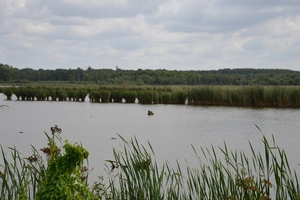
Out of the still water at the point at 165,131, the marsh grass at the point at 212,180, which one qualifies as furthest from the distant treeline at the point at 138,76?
the marsh grass at the point at 212,180

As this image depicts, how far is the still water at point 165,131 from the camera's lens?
426 inches

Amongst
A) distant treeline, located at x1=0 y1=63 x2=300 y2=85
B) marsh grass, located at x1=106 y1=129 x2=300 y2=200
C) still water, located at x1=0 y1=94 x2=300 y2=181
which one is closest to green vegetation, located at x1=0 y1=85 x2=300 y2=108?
still water, located at x1=0 y1=94 x2=300 y2=181

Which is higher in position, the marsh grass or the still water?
the marsh grass

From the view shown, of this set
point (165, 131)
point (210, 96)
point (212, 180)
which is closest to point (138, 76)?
point (210, 96)

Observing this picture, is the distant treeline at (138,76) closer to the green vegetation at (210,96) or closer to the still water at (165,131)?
the green vegetation at (210,96)

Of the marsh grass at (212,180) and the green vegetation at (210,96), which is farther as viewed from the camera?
the green vegetation at (210,96)

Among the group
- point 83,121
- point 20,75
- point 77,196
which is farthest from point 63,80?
point 77,196

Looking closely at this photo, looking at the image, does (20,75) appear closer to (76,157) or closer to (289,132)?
(289,132)

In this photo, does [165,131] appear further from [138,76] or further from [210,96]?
[138,76]

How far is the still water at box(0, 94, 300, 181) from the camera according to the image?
10.8 meters

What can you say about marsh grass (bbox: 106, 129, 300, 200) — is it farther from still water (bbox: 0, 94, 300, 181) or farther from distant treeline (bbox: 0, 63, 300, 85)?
distant treeline (bbox: 0, 63, 300, 85)

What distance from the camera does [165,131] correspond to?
47.6 ft

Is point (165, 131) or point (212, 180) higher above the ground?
point (212, 180)

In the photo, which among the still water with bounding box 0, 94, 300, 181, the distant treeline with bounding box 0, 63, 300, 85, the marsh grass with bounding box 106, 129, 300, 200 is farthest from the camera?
the distant treeline with bounding box 0, 63, 300, 85
